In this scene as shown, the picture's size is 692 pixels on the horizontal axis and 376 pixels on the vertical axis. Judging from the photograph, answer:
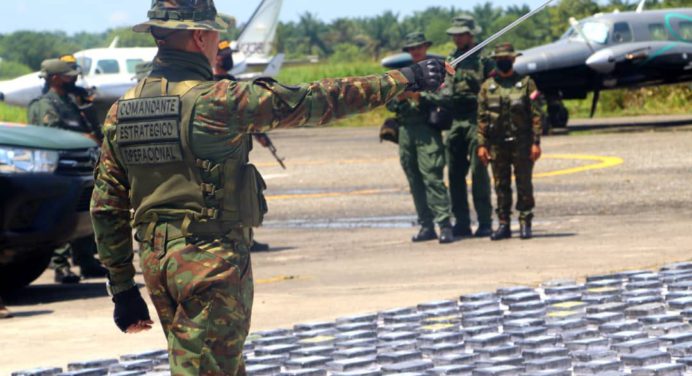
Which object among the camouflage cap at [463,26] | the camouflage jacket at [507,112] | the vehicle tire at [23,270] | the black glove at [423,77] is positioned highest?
the black glove at [423,77]

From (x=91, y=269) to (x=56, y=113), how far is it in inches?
57.8

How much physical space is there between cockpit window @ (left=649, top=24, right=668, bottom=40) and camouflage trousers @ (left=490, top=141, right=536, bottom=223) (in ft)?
61.1

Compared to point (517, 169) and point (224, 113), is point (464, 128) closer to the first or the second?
point (517, 169)

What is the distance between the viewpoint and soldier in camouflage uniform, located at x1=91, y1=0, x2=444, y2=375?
464cm

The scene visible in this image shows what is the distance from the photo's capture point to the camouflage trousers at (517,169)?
42.3 ft

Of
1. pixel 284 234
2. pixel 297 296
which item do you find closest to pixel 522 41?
pixel 284 234

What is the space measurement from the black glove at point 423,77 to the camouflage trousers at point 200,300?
88 cm

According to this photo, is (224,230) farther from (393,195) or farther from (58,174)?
(393,195)

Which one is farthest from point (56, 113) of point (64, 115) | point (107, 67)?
point (107, 67)

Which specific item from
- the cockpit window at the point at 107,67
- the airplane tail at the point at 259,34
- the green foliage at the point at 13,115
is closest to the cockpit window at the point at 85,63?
the cockpit window at the point at 107,67

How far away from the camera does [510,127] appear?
12805 millimetres

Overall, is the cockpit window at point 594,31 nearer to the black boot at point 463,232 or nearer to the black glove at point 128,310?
the black boot at point 463,232

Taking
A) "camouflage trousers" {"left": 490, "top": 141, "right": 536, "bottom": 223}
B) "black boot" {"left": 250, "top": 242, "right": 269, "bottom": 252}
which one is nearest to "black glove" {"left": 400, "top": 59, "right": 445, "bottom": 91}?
"camouflage trousers" {"left": 490, "top": 141, "right": 536, "bottom": 223}

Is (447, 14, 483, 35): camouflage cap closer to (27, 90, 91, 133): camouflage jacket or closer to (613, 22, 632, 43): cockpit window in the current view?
(27, 90, 91, 133): camouflage jacket
